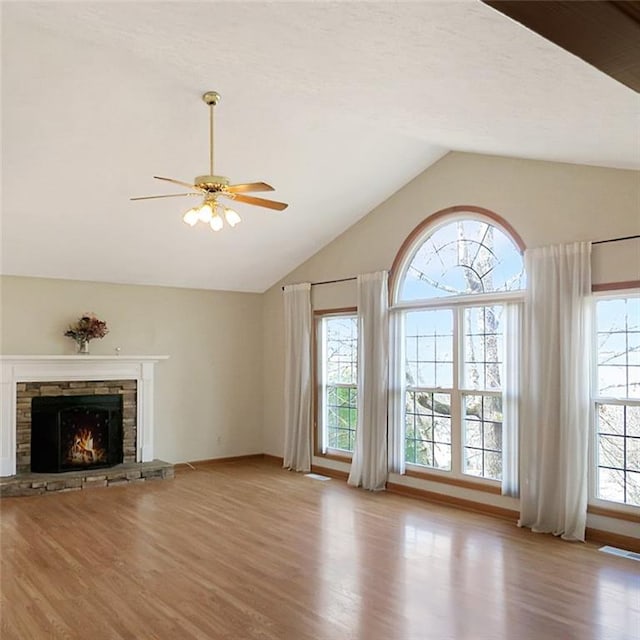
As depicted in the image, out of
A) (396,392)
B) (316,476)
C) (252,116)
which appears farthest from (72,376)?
(252,116)

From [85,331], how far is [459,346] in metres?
4.39

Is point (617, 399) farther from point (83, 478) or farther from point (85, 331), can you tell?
point (85, 331)

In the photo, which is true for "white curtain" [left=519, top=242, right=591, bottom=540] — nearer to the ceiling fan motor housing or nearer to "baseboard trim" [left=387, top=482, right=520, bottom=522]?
"baseboard trim" [left=387, top=482, right=520, bottom=522]

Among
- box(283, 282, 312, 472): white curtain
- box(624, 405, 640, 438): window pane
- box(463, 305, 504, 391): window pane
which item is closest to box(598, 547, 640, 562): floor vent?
box(624, 405, 640, 438): window pane

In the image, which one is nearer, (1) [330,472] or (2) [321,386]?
(1) [330,472]

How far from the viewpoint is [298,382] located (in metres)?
8.07

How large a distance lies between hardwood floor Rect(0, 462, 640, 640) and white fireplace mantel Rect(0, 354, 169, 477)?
2.96 feet

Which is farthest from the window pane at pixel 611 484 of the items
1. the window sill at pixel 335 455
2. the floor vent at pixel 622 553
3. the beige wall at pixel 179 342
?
the beige wall at pixel 179 342

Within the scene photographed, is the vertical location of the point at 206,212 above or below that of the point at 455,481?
above

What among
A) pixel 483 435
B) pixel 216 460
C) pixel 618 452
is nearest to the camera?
pixel 618 452

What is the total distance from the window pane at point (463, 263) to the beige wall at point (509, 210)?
0.82 ft

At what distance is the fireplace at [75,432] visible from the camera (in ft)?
23.3

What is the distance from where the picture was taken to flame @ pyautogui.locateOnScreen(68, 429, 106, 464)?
7.34 metres

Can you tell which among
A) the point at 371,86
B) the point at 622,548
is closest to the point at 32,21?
the point at 371,86
